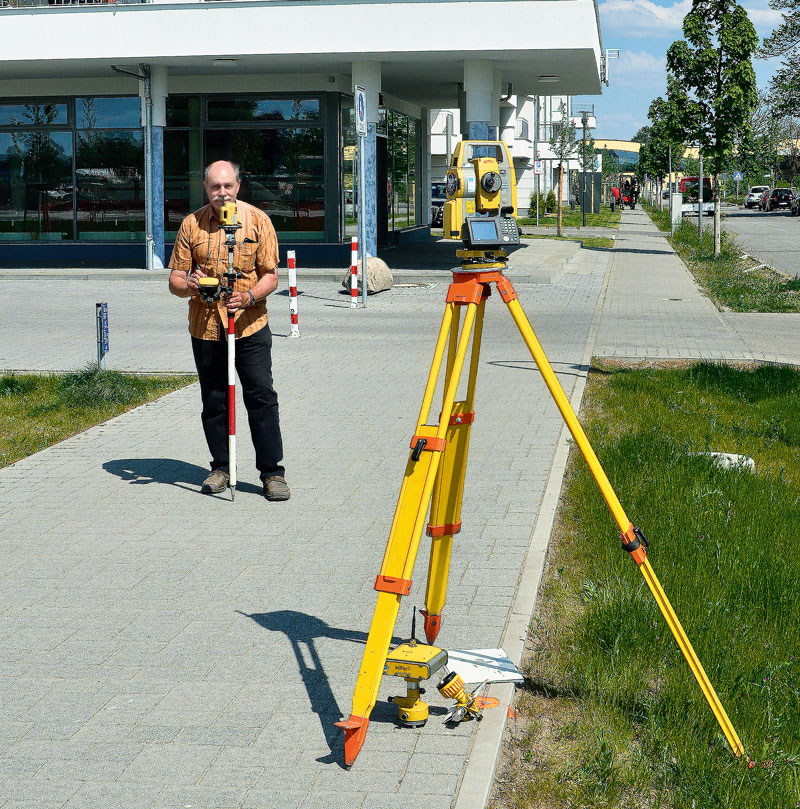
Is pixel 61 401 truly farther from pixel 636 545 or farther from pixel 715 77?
pixel 715 77

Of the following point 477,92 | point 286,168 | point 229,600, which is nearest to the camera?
point 229,600

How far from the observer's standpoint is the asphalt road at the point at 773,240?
30.0m

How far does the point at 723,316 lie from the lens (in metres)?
17.0

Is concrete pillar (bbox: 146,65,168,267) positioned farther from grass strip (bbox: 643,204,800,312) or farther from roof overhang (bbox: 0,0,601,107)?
grass strip (bbox: 643,204,800,312)

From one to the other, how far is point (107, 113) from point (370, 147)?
8089mm

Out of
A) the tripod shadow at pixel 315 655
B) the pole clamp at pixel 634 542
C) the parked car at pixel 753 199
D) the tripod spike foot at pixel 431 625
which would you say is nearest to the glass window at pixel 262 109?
the tripod shadow at pixel 315 655

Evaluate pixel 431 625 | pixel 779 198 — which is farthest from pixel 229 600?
pixel 779 198

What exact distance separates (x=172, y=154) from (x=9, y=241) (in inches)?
188

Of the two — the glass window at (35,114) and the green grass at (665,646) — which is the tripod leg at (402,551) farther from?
the glass window at (35,114)

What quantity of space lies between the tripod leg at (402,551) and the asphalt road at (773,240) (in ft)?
77.5

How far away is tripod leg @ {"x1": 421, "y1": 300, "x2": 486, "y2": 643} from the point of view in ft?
13.6

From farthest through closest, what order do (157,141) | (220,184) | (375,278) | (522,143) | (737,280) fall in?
(522,143)
(157,141)
(737,280)
(375,278)
(220,184)

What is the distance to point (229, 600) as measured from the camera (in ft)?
16.9

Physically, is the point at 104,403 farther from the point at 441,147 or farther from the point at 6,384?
the point at 441,147
